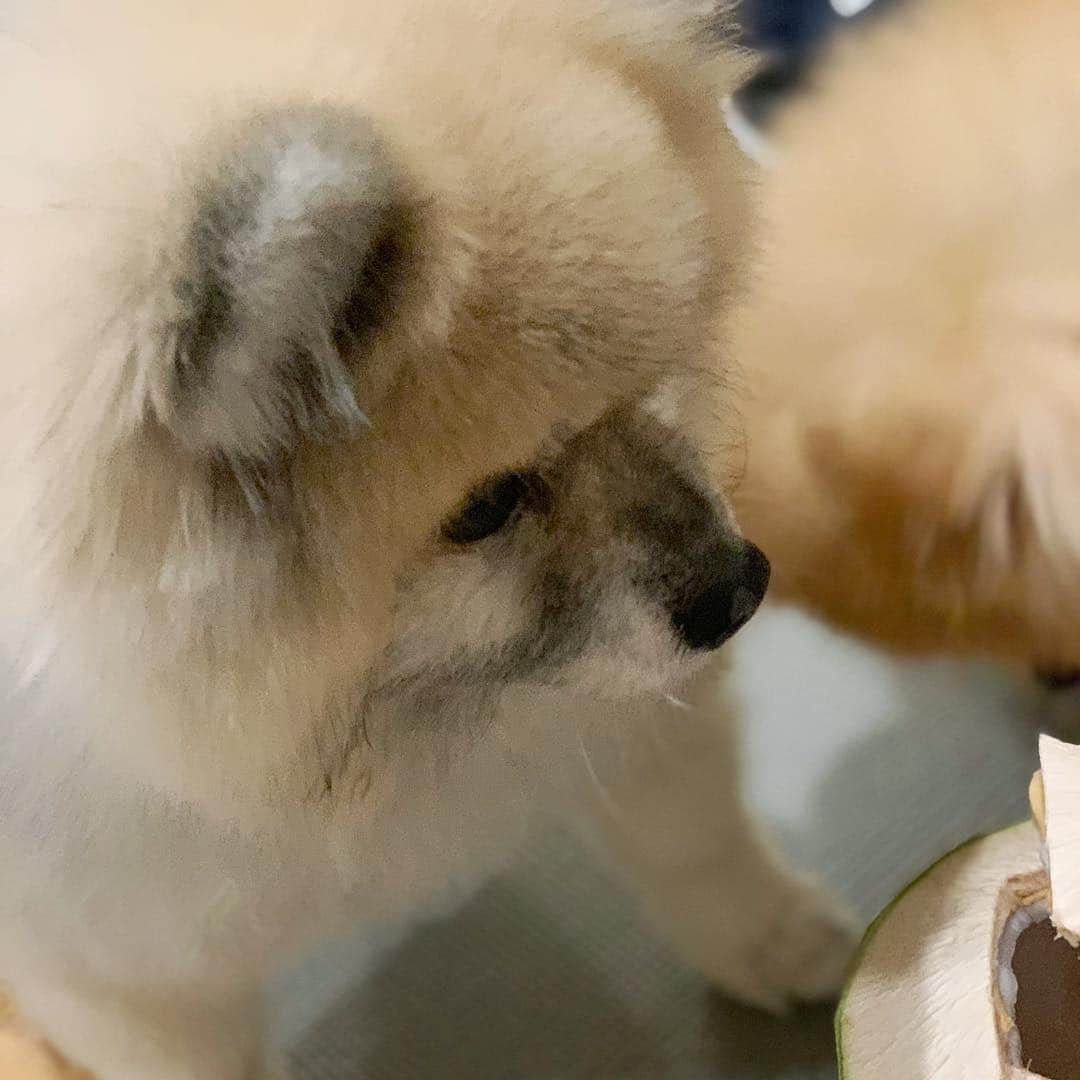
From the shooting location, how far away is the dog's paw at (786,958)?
804 mm

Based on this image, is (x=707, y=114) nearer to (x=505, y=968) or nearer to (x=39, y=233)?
(x=39, y=233)

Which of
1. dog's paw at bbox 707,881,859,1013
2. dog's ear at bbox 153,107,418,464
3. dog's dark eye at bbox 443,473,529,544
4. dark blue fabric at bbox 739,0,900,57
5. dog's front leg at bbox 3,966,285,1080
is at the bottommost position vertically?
dog's paw at bbox 707,881,859,1013

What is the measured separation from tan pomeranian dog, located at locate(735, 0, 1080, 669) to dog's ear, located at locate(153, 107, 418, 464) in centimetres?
46

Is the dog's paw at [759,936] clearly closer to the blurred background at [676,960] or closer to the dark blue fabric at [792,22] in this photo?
the blurred background at [676,960]

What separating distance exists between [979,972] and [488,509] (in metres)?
0.27

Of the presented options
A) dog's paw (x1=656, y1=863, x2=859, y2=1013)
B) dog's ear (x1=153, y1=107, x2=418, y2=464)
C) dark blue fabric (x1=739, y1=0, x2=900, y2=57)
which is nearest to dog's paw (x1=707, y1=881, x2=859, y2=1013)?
dog's paw (x1=656, y1=863, x2=859, y2=1013)

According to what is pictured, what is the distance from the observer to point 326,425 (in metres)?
0.32

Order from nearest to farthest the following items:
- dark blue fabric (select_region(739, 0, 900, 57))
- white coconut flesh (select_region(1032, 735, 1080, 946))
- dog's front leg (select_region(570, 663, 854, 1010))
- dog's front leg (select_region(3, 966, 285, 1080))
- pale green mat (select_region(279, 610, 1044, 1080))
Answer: white coconut flesh (select_region(1032, 735, 1080, 946)) < dog's front leg (select_region(3, 966, 285, 1080)) < dog's front leg (select_region(570, 663, 854, 1010)) < pale green mat (select_region(279, 610, 1044, 1080)) < dark blue fabric (select_region(739, 0, 900, 57))

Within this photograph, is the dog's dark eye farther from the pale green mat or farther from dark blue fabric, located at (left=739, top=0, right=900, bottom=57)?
dark blue fabric, located at (left=739, top=0, right=900, bottom=57)

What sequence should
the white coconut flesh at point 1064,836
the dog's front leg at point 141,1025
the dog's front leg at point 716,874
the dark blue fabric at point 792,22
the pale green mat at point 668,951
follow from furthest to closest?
the dark blue fabric at point 792,22, the pale green mat at point 668,951, the dog's front leg at point 716,874, the dog's front leg at point 141,1025, the white coconut flesh at point 1064,836

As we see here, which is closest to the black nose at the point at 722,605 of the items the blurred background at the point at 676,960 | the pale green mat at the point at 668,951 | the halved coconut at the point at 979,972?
the halved coconut at the point at 979,972

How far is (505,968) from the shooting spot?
858mm

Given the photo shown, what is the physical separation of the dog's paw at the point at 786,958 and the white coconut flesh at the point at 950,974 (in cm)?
32

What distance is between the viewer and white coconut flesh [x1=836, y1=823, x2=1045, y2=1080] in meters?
0.44
